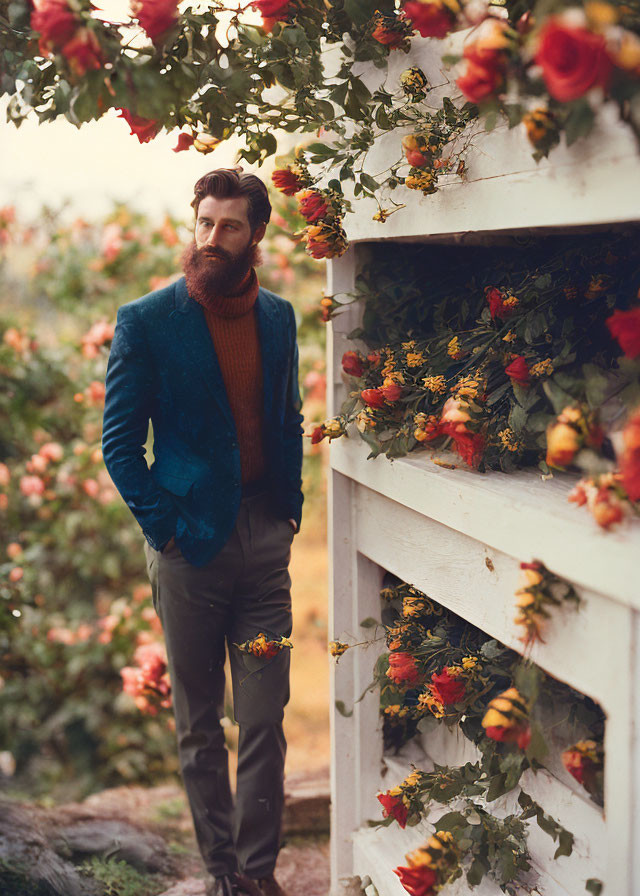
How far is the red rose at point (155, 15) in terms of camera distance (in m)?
1.49

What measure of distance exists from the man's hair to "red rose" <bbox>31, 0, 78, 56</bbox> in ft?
1.83

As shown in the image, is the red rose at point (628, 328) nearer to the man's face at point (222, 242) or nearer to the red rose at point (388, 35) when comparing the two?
the red rose at point (388, 35)

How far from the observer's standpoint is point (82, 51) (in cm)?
139

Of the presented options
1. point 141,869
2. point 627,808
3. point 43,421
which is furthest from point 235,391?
point 43,421

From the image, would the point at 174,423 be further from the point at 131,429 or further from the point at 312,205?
the point at 312,205

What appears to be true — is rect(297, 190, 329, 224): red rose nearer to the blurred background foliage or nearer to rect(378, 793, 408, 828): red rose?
rect(378, 793, 408, 828): red rose

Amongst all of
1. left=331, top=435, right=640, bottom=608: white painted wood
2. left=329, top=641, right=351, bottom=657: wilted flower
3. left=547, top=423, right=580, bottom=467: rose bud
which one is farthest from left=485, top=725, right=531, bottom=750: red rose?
left=329, top=641, right=351, bottom=657: wilted flower

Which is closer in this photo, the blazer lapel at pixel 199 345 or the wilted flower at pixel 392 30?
the wilted flower at pixel 392 30

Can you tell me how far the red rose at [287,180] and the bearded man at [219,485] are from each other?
95 mm

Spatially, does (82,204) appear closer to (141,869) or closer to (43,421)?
(43,421)

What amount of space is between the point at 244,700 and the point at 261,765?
0.18 meters

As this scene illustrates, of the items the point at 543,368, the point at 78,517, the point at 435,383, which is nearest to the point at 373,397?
the point at 435,383

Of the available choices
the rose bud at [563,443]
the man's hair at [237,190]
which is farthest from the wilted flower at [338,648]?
the man's hair at [237,190]

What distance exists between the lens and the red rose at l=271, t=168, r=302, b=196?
1.88 meters
